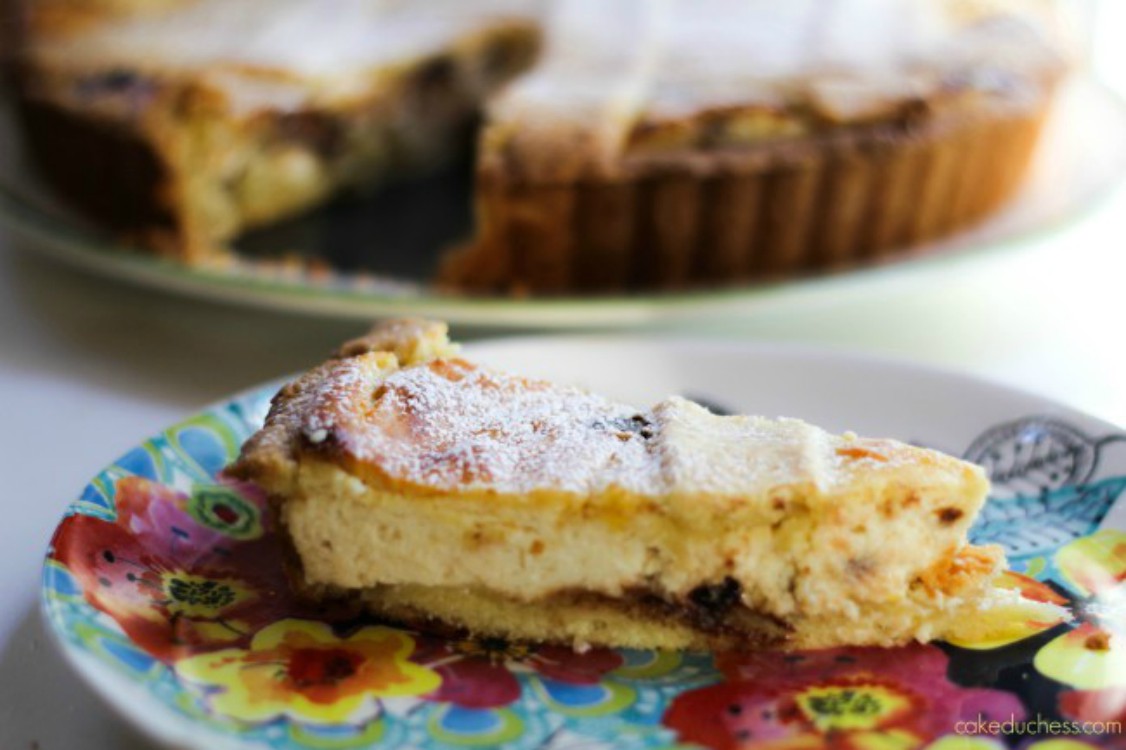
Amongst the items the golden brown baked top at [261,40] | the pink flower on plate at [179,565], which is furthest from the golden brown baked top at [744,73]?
the pink flower on plate at [179,565]

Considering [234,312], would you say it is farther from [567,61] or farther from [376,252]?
[567,61]

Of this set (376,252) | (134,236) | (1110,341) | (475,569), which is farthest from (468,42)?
(475,569)

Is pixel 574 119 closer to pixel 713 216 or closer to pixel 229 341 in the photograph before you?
pixel 713 216

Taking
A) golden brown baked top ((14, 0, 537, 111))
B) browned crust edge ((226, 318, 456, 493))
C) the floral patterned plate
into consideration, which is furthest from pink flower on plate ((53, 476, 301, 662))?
golden brown baked top ((14, 0, 537, 111))

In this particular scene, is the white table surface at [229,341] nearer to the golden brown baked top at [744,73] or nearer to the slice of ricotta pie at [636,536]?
the golden brown baked top at [744,73]

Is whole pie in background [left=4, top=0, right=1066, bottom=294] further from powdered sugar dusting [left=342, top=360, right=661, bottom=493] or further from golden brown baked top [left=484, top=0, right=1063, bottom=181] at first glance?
powdered sugar dusting [left=342, top=360, right=661, bottom=493]

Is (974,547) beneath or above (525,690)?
above

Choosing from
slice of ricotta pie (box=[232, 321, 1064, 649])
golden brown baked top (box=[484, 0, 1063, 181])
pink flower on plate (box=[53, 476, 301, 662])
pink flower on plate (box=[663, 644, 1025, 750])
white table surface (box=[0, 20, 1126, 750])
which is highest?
golden brown baked top (box=[484, 0, 1063, 181])
